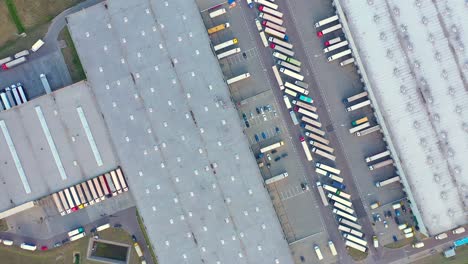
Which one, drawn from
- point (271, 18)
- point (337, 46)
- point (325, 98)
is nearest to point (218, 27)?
point (271, 18)

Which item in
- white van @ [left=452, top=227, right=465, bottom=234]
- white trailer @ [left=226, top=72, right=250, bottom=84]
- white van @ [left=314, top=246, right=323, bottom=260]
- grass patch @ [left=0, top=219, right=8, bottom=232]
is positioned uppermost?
white trailer @ [left=226, top=72, right=250, bottom=84]

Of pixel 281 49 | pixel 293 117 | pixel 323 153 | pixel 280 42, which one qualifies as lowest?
pixel 323 153

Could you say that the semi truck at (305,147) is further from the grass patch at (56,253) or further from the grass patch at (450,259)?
the grass patch at (56,253)

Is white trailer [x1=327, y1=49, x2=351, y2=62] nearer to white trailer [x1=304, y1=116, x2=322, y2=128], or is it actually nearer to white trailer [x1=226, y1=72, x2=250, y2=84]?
white trailer [x1=304, y1=116, x2=322, y2=128]

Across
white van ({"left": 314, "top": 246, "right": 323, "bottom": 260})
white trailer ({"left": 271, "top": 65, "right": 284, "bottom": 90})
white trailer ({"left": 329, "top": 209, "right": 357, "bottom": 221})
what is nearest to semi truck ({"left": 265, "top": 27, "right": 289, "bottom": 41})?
white trailer ({"left": 271, "top": 65, "right": 284, "bottom": 90})

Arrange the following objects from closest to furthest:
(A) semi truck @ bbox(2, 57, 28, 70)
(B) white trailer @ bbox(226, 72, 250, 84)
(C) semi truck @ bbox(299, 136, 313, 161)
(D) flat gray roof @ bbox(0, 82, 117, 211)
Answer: (D) flat gray roof @ bbox(0, 82, 117, 211) < (A) semi truck @ bbox(2, 57, 28, 70) < (B) white trailer @ bbox(226, 72, 250, 84) < (C) semi truck @ bbox(299, 136, 313, 161)

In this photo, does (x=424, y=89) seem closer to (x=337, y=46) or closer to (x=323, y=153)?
(x=337, y=46)
